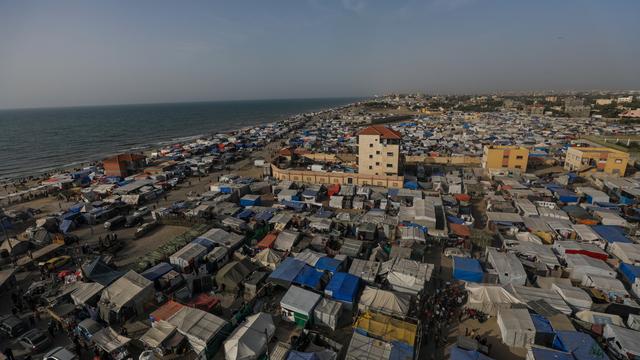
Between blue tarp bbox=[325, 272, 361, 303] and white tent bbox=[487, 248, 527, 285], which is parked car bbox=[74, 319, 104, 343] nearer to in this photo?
blue tarp bbox=[325, 272, 361, 303]

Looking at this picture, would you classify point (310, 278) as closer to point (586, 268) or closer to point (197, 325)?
point (197, 325)

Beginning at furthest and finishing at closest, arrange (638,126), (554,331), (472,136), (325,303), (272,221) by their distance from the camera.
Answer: (638,126), (472,136), (272,221), (325,303), (554,331)

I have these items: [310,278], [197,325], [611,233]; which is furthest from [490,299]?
[611,233]

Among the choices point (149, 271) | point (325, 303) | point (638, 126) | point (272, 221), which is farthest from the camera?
point (638, 126)

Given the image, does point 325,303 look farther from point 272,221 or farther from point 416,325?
point 272,221

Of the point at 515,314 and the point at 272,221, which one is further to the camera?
the point at 272,221

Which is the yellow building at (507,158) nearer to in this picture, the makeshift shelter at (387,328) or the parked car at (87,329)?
the makeshift shelter at (387,328)

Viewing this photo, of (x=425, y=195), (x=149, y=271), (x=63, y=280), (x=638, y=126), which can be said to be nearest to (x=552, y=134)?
(x=638, y=126)
